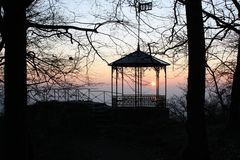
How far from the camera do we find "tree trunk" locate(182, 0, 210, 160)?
417 inches

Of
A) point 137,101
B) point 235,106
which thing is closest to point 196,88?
point 235,106

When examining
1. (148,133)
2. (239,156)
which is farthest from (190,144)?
(148,133)

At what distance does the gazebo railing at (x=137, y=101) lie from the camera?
2575cm

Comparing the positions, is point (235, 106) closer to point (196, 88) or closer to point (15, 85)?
point (196, 88)

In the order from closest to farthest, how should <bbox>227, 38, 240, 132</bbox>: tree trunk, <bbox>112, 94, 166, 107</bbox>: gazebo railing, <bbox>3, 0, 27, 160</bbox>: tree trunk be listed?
<bbox>3, 0, 27, 160</bbox>: tree trunk → <bbox>227, 38, 240, 132</bbox>: tree trunk → <bbox>112, 94, 166, 107</bbox>: gazebo railing

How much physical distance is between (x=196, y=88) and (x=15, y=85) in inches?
191

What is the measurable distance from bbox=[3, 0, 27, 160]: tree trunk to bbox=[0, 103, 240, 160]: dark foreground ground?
692 centimetres

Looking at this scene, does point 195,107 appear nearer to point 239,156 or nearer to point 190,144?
point 190,144

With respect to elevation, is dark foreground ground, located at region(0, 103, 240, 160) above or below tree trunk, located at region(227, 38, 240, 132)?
below

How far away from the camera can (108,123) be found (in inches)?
918

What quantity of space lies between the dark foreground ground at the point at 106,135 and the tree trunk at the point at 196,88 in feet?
6.38

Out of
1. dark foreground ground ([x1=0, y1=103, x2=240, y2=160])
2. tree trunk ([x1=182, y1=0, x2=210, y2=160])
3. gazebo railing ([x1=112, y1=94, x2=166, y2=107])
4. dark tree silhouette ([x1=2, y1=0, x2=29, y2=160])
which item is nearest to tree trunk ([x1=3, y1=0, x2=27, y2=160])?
dark tree silhouette ([x1=2, y1=0, x2=29, y2=160])

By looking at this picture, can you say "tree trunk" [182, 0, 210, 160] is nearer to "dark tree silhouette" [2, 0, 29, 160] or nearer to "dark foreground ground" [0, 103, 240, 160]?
"dark foreground ground" [0, 103, 240, 160]

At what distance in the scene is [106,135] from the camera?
21109 millimetres
